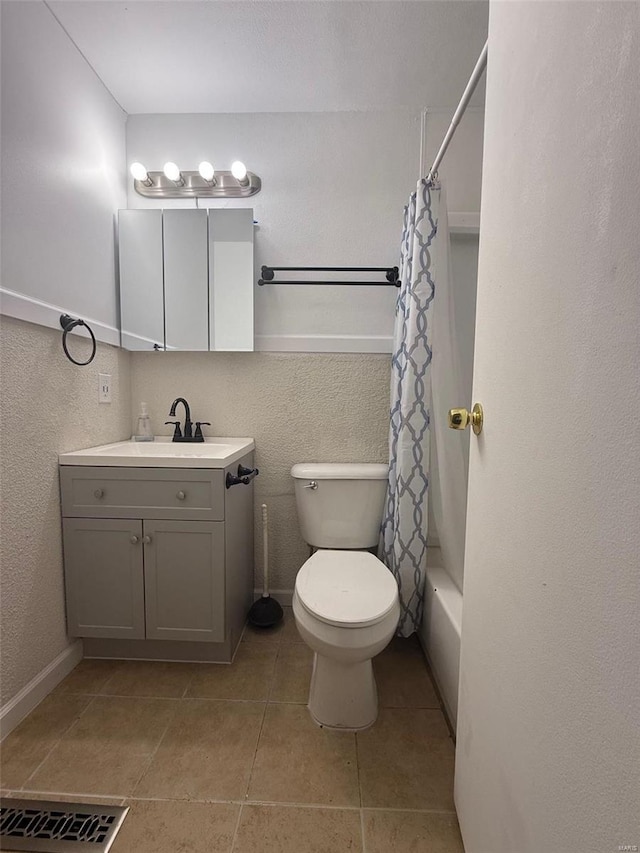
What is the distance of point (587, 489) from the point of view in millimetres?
440

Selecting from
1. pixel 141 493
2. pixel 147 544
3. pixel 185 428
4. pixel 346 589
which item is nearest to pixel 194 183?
pixel 185 428

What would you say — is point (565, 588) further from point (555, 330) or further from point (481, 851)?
point (481, 851)

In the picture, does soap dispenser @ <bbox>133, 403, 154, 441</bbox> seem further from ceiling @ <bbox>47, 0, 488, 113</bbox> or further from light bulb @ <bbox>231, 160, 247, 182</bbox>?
ceiling @ <bbox>47, 0, 488, 113</bbox>

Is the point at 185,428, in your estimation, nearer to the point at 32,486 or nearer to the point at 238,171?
the point at 32,486

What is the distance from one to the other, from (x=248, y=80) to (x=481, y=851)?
2536mm

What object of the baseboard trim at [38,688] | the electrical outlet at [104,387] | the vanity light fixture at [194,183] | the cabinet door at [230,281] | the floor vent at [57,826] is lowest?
the floor vent at [57,826]

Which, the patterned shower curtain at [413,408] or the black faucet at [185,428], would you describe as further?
the black faucet at [185,428]

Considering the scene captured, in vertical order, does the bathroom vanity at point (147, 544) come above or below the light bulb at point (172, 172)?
below

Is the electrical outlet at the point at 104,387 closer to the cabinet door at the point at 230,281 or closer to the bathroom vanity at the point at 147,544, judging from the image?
the bathroom vanity at the point at 147,544

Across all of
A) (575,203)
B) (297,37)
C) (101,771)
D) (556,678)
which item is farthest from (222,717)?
(297,37)

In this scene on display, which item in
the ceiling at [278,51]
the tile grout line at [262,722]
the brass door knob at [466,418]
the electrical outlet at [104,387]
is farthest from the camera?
the electrical outlet at [104,387]

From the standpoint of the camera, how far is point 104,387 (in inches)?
65.4

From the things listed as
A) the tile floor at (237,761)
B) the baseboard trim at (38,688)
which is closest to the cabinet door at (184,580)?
the tile floor at (237,761)

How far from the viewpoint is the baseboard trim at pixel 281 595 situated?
1.90 metres
